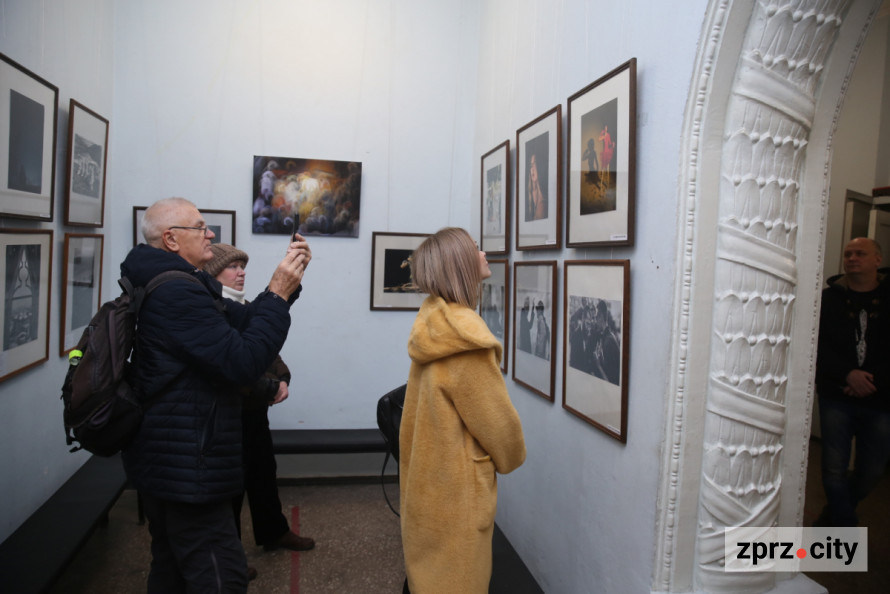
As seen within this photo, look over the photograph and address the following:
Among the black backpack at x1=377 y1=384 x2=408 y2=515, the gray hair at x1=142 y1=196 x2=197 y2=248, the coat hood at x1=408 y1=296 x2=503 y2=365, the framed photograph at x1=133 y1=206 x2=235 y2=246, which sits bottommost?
the black backpack at x1=377 y1=384 x2=408 y2=515

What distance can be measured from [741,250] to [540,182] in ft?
4.62

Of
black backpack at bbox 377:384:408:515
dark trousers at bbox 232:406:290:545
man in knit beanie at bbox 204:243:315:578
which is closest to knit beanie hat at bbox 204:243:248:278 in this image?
man in knit beanie at bbox 204:243:315:578

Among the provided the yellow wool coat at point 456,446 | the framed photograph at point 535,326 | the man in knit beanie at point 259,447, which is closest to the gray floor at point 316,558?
the man in knit beanie at point 259,447

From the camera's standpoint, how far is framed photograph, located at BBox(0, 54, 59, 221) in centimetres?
271

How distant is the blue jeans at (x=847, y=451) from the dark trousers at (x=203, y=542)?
3322 mm

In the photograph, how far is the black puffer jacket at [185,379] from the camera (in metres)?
2.03

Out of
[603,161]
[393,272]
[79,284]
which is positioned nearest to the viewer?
[603,161]

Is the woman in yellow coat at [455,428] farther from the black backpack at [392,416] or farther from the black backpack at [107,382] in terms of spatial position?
the black backpack at [107,382]

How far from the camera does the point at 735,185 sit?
6.19 feet

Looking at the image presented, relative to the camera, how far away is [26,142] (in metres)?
2.93

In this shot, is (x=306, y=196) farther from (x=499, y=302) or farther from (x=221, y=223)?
(x=499, y=302)

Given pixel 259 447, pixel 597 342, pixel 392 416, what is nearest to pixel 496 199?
pixel 597 342

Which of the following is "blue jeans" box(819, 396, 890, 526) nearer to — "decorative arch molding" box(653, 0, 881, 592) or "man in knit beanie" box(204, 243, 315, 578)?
"decorative arch molding" box(653, 0, 881, 592)

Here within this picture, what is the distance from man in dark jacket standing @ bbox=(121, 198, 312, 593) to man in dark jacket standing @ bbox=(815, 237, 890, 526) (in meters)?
3.23
